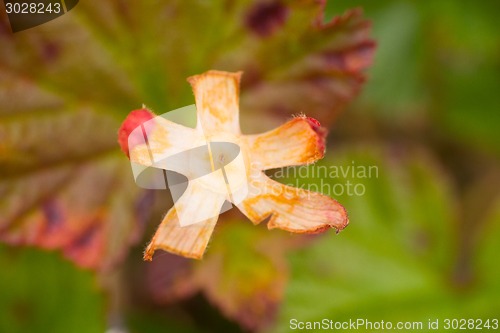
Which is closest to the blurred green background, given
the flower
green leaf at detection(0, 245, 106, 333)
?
green leaf at detection(0, 245, 106, 333)

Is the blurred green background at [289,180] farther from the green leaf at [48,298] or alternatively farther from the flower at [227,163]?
the flower at [227,163]

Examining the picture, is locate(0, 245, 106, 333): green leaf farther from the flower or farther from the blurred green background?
the flower

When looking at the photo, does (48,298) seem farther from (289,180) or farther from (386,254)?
(386,254)

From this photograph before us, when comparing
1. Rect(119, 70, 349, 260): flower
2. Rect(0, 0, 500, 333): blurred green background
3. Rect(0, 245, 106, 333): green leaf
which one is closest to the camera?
Rect(119, 70, 349, 260): flower

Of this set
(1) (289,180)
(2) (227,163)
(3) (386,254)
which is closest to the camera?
(2) (227,163)

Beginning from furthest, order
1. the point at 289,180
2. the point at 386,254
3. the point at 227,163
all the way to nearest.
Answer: the point at 386,254 → the point at 289,180 → the point at 227,163

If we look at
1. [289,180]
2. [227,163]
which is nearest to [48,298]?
[289,180]
